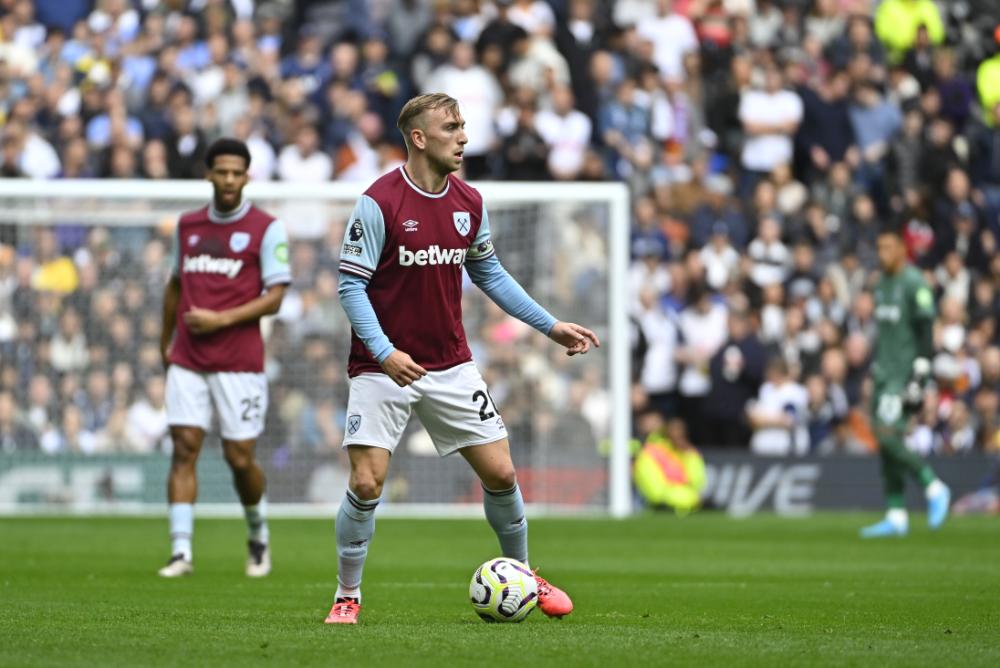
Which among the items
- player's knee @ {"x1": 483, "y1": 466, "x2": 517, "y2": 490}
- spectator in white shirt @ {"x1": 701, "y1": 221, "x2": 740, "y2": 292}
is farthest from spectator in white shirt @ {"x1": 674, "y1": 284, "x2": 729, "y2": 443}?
player's knee @ {"x1": 483, "y1": 466, "x2": 517, "y2": 490}

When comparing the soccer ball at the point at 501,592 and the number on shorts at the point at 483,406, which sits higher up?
the number on shorts at the point at 483,406

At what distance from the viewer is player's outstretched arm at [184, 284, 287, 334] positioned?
11516mm

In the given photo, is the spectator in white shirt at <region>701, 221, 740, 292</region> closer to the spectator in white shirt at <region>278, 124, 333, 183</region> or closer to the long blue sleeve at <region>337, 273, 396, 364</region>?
A: the spectator in white shirt at <region>278, 124, 333, 183</region>

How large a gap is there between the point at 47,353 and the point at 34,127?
4.31m

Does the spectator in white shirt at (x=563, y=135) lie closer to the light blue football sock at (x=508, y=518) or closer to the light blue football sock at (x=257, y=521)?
the light blue football sock at (x=257, y=521)

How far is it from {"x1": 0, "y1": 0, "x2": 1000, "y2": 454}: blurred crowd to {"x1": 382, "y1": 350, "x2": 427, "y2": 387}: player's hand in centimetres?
1203

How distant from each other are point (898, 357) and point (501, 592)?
9078 millimetres

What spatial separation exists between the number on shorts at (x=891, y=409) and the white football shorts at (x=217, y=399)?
704 centimetres

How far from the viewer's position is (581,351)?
8484 mm

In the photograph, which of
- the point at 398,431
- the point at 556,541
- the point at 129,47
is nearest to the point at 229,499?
the point at 556,541

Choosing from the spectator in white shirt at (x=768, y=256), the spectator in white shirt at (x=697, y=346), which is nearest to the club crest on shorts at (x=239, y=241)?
the spectator in white shirt at (x=697, y=346)

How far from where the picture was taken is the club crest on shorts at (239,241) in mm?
11805

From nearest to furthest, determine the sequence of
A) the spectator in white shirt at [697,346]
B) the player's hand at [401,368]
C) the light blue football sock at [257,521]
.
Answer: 1. the player's hand at [401,368]
2. the light blue football sock at [257,521]
3. the spectator in white shirt at [697,346]

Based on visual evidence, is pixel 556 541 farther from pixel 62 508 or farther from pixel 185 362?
pixel 62 508
